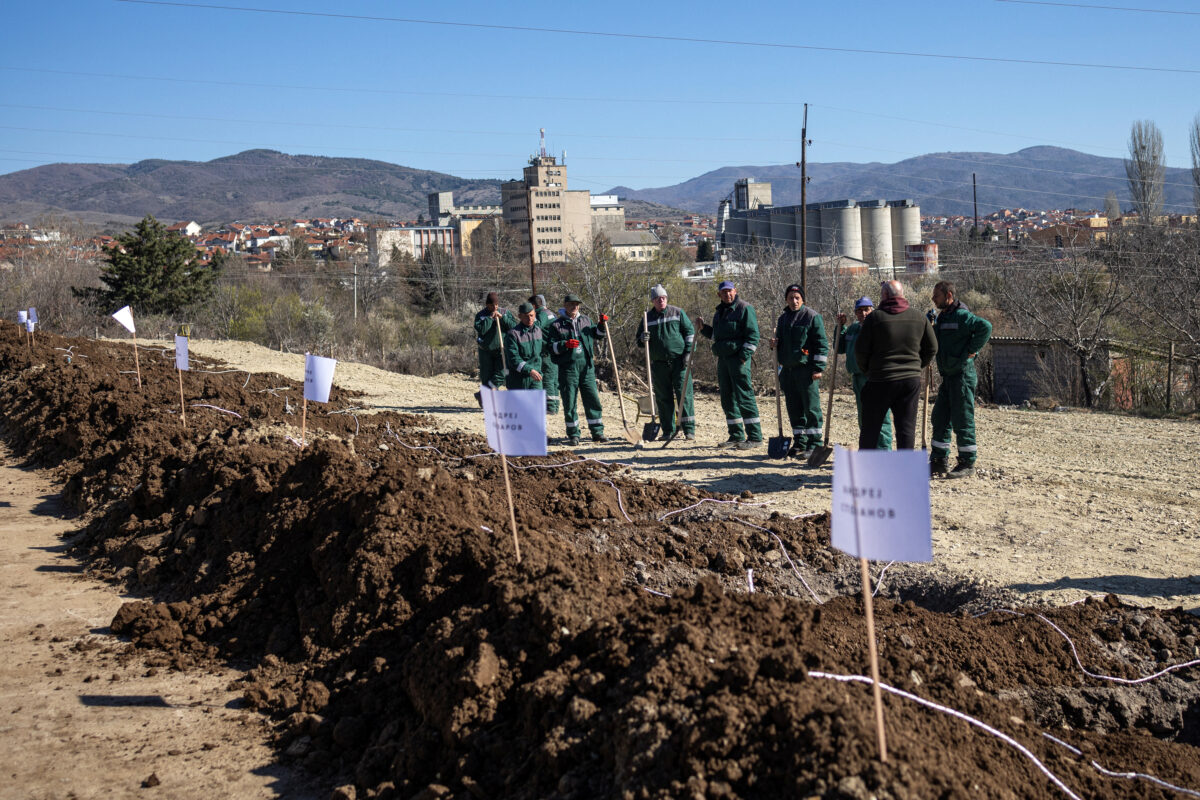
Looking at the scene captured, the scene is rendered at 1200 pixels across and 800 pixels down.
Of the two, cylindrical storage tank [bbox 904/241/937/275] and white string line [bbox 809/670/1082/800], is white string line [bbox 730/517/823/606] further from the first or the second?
cylindrical storage tank [bbox 904/241/937/275]

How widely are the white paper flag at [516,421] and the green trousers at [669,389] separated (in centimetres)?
590

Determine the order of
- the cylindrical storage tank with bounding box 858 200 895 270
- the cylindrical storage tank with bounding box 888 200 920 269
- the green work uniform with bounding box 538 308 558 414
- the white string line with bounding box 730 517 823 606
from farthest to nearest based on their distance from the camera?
the cylindrical storage tank with bounding box 888 200 920 269, the cylindrical storage tank with bounding box 858 200 895 270, the green work uniform with bounding box 538 308 558 414, the white string line with bounding box 730 517 823 606

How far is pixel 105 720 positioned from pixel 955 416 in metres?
7.80

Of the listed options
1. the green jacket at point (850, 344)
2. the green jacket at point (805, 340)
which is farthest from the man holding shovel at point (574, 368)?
the green jacket at point (850, 344)

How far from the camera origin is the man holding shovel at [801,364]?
10031 mm

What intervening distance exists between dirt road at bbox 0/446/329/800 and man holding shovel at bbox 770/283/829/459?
6646 mm

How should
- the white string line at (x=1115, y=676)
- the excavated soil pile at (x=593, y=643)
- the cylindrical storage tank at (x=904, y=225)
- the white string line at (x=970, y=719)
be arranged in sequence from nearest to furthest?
the excavated soil pile at (x=593, y=643) → the white string line at (x=970, y=719) → the white string line at (x=1115, y=676) → the cylindrical storage tank at (x=904, y=225)

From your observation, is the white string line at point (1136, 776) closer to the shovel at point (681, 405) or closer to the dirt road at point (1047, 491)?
the dirt road at point (1047, 491)

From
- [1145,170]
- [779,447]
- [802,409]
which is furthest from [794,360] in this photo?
[1145,170]

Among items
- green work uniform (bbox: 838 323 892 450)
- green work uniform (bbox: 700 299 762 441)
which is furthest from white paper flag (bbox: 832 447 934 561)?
green work uniform (bbox: 700 299 762 441)

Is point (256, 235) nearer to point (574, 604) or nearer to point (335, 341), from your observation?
point (335, 341)

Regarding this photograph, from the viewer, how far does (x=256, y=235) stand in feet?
402

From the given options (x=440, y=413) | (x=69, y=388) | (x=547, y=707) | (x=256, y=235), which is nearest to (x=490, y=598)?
(x=547, y=707)

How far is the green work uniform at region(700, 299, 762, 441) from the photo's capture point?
424 inches
